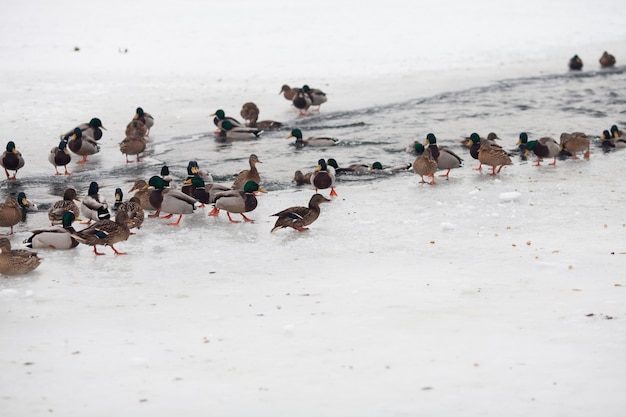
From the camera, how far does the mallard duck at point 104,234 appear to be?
8.65 meters

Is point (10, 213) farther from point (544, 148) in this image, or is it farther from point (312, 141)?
point (544, 148)

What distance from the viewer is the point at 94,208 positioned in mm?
9867

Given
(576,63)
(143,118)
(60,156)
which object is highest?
(576,63)

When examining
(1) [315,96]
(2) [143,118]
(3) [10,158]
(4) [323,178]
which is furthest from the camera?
(1) [315,96]

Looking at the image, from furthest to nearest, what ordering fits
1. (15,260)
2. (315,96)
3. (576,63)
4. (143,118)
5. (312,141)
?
1. (576,63)
2. (315,96)
3. (143,118)
4. (312,141)
5. (15,260)

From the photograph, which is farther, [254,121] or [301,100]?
[301,100]

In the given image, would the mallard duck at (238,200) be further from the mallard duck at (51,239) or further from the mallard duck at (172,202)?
the mallard duck at (51,239)

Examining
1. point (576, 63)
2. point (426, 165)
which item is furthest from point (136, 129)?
point (576, 63)

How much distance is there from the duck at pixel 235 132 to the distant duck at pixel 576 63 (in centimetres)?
963

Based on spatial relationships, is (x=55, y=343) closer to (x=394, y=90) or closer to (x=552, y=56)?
(x=394, y=90)

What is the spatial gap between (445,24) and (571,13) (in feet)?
17.5

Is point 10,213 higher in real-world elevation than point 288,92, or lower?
lower

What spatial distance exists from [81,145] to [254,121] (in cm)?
360

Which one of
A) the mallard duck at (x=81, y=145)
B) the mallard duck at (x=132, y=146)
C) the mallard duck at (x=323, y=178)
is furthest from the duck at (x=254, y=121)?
the mallard duck at (x=323, y=178)
